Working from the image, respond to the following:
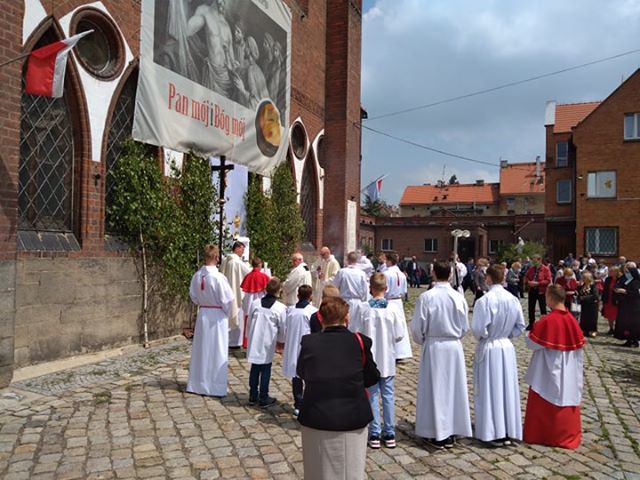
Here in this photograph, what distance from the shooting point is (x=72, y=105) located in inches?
366

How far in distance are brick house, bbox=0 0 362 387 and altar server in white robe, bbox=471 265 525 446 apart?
5.82 meters

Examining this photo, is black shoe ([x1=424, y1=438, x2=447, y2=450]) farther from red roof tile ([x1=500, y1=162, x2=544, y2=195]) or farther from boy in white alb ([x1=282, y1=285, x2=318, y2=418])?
red roof tile ([x1=500, y1=162, x2=544, y2=195])

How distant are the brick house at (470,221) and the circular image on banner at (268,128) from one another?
1001 inches

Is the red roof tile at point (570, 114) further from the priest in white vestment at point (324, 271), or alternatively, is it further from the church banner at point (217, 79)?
the priest in white vestment at point (324, 271)

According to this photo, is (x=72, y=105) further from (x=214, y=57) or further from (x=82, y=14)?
(x=214, y=57)

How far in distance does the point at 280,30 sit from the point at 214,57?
12.4ft

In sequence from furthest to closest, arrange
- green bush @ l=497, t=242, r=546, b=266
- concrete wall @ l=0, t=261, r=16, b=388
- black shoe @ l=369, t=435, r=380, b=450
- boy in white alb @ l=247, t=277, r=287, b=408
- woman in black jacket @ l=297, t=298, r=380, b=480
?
green bush @ l=497, t=242, r=546, b=266 < concrete wall @ l=0, t=261, r=16, b=388 < boy in white alb @ l=247, t=277, r=287, b=408 < black shoe @ l=369, t=435, r=380, b=450 < woman in black jacket @ l=297, t=298, r=380, b=480

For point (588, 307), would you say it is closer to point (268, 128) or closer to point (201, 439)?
point (268, 128)

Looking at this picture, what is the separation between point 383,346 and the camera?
18.8ft

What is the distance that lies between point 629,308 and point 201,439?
1040 centimetres

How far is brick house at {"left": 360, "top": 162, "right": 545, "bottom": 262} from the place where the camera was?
41.5 metres

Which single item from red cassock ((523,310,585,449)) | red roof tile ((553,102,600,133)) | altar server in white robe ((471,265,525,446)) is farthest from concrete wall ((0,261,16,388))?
red roof tile ((553,102,600,133))

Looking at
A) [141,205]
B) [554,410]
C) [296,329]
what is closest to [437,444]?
[554,410]

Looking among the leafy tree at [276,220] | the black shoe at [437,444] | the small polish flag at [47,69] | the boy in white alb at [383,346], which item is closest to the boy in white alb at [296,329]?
the boy in white alb at [383,346]
